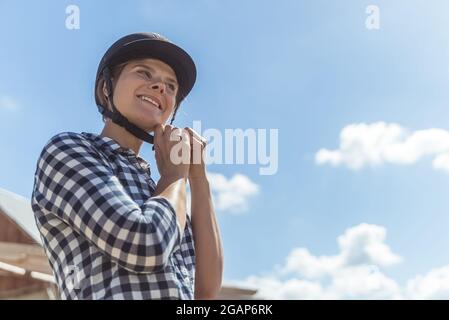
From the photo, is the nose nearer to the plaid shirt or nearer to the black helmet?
the black helmet

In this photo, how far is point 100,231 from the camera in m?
1.63

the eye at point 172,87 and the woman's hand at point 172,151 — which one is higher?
the eye at point 172,87

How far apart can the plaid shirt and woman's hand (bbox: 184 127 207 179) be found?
0.34 metres

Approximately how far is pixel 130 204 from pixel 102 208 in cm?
8

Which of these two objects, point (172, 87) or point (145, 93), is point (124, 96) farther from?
point (172, 87)

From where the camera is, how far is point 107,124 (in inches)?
92.7

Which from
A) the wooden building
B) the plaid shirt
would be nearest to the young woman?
the plaid shirt

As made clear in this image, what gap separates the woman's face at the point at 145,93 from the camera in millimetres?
2305

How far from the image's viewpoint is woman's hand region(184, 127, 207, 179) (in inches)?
87.7

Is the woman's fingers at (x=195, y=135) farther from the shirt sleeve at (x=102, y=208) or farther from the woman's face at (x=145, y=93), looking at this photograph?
the shirt sleeve at (x=102, y=208)

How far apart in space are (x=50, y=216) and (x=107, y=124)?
624mm

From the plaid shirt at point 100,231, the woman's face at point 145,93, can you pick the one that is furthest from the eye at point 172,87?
the plaid shirt at point 100,231

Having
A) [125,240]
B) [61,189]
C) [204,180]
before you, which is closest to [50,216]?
[61,189]
